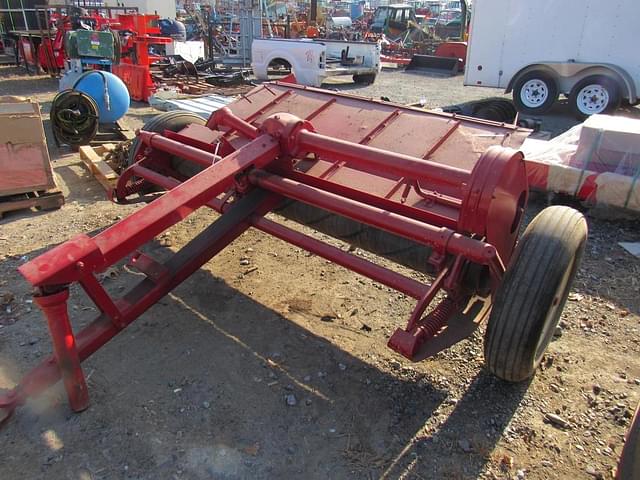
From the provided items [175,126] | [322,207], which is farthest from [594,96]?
[322,207]

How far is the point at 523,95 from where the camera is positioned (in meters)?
11.2

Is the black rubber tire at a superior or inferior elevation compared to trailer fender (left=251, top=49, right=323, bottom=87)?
inferior

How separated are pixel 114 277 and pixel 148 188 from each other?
805mm

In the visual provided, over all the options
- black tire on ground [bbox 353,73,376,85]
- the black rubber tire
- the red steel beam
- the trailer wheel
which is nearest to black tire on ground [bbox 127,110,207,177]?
the red steel beam

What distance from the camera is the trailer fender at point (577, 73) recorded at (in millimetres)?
9805

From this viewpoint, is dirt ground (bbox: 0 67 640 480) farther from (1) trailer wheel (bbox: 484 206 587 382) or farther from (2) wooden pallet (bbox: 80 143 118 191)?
(2) wooden pallet (bbox: 80 143 118 191)

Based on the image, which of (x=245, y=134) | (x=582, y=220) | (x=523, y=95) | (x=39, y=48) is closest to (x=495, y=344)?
(x=582, y=220)

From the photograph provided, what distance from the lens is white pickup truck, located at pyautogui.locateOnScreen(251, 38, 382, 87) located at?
12734 mm

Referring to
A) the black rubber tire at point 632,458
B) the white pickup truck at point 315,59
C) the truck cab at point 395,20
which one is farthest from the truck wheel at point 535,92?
the truck cab at point 395,20

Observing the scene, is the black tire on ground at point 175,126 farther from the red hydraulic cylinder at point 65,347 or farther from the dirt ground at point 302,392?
the red hydraulic cylinder at point 65,347

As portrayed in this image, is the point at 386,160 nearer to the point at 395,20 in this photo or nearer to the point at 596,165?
the point at 596,165

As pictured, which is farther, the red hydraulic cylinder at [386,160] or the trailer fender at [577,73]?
the trailer fender at [577,73]

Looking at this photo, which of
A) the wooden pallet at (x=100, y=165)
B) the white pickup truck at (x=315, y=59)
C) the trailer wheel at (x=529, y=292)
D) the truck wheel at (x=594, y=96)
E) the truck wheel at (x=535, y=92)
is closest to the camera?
the trailer wheel at (x=529, y=292)

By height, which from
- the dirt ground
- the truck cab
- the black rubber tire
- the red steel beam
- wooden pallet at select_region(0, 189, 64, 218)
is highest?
the truck cab
